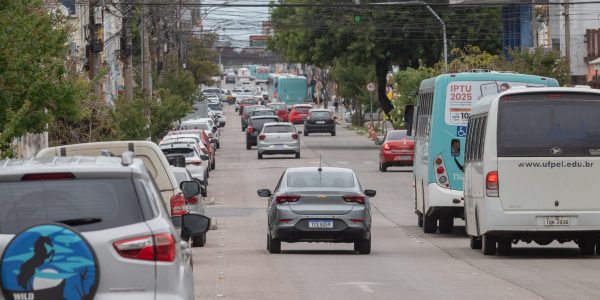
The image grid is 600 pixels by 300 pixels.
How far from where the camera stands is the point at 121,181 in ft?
29.7

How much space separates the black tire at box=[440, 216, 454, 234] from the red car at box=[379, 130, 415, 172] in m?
22.8

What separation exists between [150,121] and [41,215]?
40.8 meters

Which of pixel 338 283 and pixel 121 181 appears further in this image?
pixel 338 283

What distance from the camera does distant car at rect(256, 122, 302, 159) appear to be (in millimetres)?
62969

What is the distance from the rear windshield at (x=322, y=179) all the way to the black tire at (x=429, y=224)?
18.2 ft

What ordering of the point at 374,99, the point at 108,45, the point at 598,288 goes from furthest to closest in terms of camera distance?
the point at 374,99
the point at 108,45
the point at 598,288

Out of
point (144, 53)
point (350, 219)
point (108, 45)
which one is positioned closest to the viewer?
point (350, 219)

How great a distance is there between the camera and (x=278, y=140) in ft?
207

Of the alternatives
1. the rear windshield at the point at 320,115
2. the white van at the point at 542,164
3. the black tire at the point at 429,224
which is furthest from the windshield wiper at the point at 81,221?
the rear windshield at the point at 320,115

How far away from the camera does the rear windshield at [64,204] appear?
29.4 ft

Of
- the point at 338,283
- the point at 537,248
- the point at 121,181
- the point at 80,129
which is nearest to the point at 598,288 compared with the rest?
the point at 338,283

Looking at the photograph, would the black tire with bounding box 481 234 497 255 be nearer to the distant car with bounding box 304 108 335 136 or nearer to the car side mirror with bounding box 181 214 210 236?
the car side mirror with bounding box 181 214 210 236

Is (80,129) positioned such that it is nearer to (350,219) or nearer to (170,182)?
(350,219)

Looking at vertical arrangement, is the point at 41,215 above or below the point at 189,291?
above
